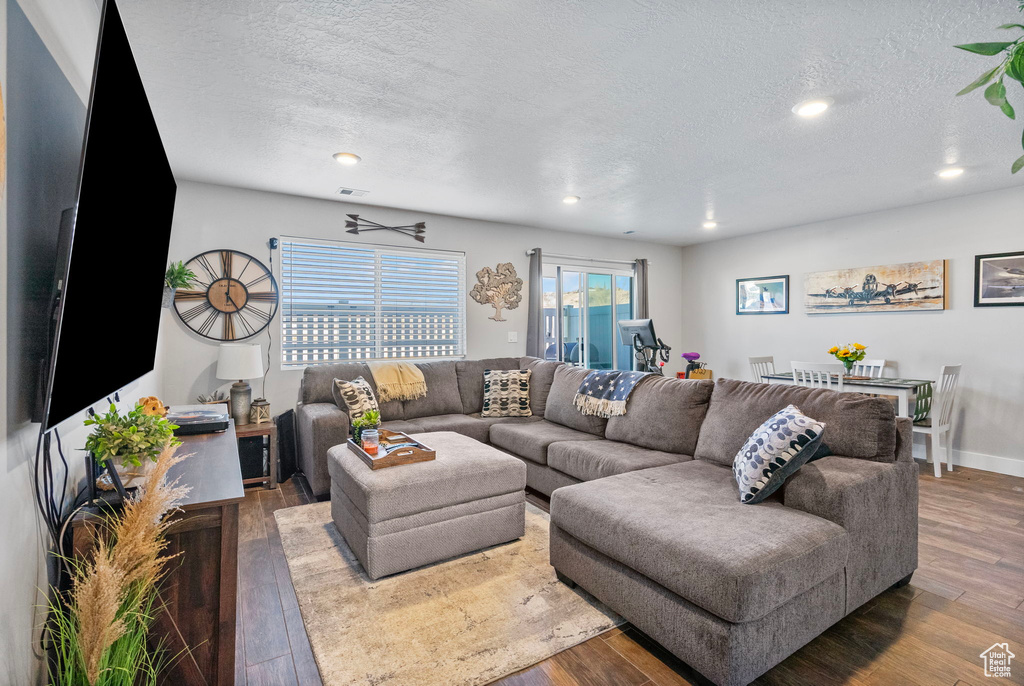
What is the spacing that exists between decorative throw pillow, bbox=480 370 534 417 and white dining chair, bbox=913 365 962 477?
3.32m

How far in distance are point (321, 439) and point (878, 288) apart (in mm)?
5473

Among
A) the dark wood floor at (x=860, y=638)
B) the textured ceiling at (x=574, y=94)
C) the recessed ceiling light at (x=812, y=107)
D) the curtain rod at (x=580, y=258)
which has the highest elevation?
the textured ceiling at (x=574, y=94)

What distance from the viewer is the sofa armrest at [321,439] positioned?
349 centimetres

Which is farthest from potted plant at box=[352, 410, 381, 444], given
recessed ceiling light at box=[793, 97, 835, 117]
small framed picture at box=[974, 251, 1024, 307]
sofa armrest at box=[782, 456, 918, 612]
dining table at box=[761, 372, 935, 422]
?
small framed picture at box=[974, 251, 1024, 307]

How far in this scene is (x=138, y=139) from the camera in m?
1.47

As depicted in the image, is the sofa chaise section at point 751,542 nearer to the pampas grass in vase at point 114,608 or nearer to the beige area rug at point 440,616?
the beige area rug at point 440,616

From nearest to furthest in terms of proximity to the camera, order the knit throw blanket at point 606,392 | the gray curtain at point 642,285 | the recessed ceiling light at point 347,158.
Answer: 1. the recessed ceiling light at point 347,158
2. the knit throw blanket at point 606,392
3. the gray curtain at point 642,285

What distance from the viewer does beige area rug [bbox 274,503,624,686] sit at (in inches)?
70.2

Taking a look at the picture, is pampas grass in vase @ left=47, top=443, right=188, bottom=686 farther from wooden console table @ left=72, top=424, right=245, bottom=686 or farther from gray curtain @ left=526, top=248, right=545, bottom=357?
gray curtain @ left=526, top=248, right=545, bottom=357

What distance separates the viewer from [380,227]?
4.80 meters

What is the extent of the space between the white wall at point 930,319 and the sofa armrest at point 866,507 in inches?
124

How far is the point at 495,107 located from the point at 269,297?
2.75m

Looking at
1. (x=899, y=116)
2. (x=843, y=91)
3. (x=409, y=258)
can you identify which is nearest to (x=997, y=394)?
(x=899, y=116)

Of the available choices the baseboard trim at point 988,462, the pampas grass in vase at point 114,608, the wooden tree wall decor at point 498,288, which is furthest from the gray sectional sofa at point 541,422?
the baseboard trim at point 988,462
